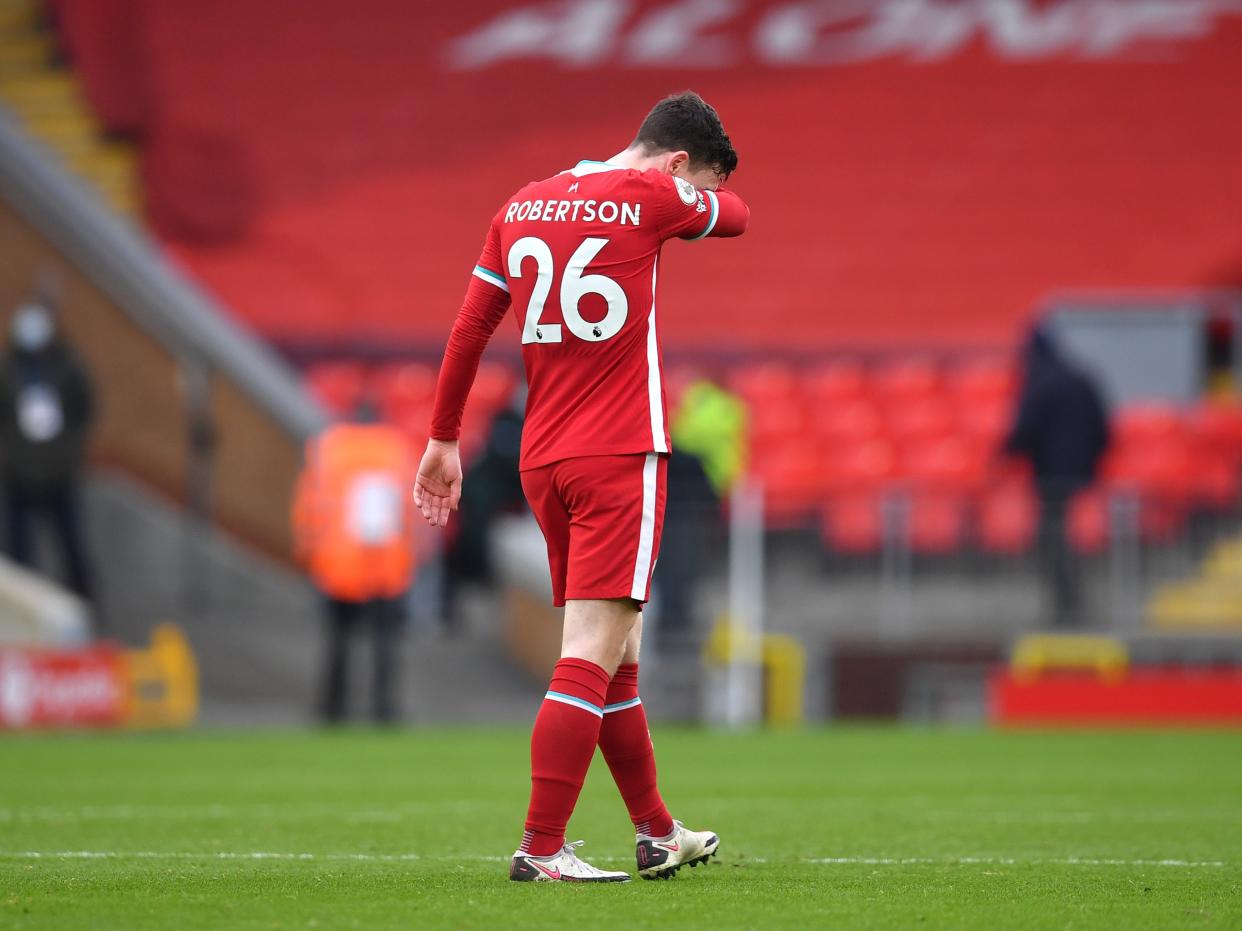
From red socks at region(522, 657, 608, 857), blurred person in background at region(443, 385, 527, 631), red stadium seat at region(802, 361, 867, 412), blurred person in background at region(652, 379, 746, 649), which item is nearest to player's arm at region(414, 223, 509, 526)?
red socks at region(522, 657, 608, 857)

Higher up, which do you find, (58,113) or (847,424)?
(58,113)

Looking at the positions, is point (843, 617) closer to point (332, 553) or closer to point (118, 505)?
point (332, 553)

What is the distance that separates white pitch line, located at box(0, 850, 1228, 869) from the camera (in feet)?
17.9

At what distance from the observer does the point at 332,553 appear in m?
13.6

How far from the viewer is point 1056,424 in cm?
1564

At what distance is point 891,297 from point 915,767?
12.6 m

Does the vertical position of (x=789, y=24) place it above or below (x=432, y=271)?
above

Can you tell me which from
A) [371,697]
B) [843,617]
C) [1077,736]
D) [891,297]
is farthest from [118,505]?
[891,297]

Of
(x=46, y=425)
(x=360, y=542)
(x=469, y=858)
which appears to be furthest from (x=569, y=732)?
(x=46, y=425)

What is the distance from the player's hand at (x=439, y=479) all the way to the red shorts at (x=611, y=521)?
0.28m

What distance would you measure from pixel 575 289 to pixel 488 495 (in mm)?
10555

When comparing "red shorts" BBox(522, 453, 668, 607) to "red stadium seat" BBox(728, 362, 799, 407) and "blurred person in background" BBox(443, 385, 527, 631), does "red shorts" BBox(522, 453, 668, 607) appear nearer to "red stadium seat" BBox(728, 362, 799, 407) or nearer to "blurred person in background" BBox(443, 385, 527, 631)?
"blurred person in background" BBox(443, 385, 527, 631)

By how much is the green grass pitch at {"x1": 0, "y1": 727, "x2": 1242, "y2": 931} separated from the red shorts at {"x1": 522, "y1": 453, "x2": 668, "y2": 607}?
705mm

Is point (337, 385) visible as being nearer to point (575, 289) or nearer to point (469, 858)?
point (469, 858)
